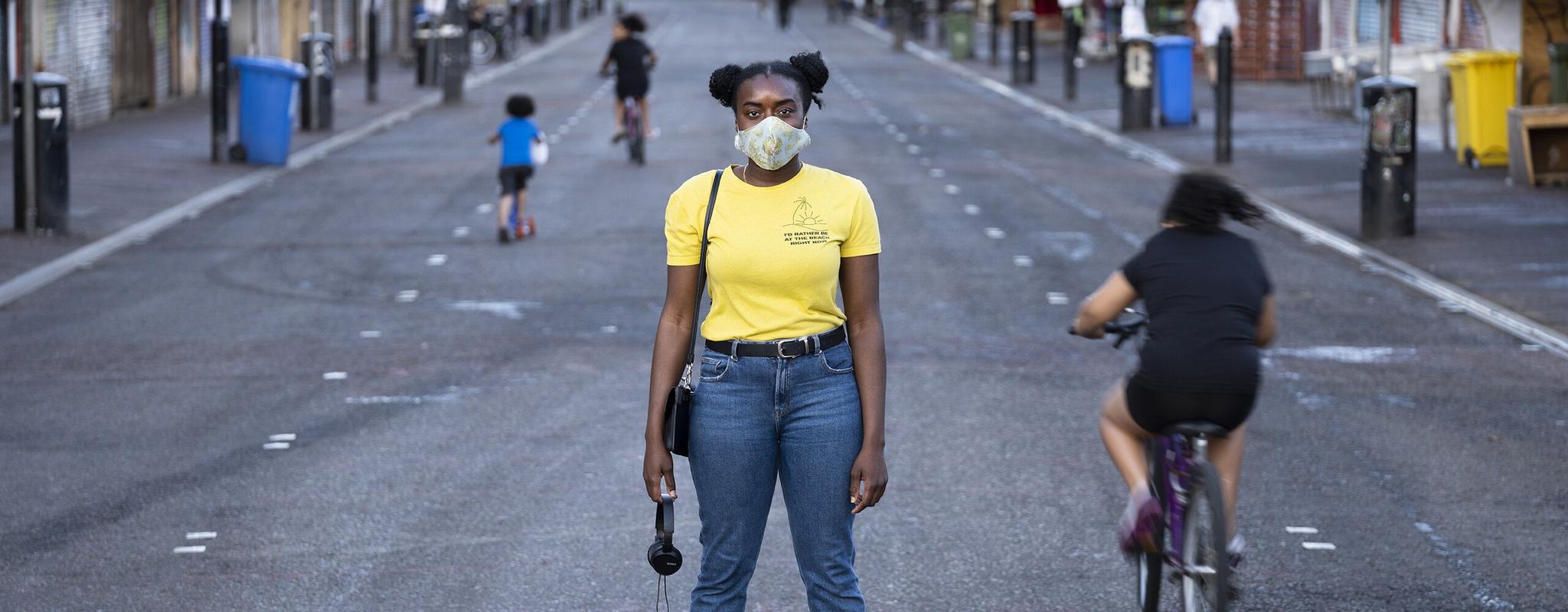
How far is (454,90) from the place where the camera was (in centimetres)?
3166

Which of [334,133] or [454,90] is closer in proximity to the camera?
[334,133]

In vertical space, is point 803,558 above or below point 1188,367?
below

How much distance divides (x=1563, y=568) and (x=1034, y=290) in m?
6.42

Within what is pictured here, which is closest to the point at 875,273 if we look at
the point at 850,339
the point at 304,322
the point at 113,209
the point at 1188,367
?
the point at 850,339

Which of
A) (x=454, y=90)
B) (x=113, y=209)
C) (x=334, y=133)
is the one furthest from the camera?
(x=454, y=90)

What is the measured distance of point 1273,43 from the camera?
3606 cm

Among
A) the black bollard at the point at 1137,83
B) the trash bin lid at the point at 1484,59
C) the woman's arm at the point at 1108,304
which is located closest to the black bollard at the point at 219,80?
the black bollard at the point at 1137,83

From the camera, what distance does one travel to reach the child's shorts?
15.0 meters

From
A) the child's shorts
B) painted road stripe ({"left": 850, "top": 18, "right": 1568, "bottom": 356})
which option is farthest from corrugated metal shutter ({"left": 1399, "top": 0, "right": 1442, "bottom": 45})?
the child's shorts

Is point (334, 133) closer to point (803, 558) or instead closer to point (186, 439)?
point (186, 439)

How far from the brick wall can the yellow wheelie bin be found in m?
15.9

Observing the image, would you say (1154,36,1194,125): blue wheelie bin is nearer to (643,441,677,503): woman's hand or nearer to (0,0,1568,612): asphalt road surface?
(0,0,1568,612): asphalt road surface

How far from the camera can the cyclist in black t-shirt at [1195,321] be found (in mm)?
5234

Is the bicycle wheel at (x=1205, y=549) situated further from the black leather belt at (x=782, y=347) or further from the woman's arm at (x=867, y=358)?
the black leather belt at (x=782, y=347)
